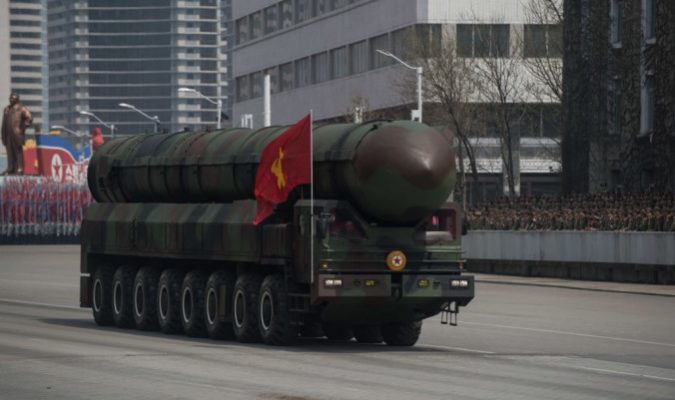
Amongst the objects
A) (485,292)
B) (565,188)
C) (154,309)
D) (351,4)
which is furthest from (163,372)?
(351,4)

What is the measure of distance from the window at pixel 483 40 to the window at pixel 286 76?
20.8 meters

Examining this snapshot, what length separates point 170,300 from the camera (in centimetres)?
2680

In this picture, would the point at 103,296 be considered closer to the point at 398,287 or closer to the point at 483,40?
the point at 398,287

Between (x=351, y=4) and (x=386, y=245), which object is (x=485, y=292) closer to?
(x=386, y=245)

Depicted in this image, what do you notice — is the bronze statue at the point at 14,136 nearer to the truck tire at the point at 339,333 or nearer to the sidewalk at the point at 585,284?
the sidewalk at the point at 585,284

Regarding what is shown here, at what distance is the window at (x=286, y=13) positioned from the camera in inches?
4235

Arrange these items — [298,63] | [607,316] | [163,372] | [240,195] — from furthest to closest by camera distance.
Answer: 1. [298,63]
2. [607,316]
3. [240,195]
4. [163,372]

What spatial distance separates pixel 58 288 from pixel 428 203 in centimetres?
2196

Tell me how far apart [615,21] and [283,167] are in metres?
41.8

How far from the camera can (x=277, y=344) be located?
77.9 feet

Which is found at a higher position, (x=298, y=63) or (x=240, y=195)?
(x=298, y=63)

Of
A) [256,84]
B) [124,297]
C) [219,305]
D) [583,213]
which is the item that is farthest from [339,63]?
[219,305]

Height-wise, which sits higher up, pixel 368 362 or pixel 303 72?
pixel 303 72

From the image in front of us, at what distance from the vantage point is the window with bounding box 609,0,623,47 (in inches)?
2493
